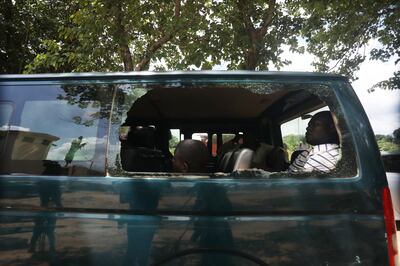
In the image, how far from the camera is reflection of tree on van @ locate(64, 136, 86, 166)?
2.57 meters

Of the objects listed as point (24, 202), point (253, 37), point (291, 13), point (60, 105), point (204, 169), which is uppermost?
point (291, 13)

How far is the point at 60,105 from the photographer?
2672 millimetres

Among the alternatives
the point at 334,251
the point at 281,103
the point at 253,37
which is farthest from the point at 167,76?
the point at 253,37

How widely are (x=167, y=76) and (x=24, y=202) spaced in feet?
3.55

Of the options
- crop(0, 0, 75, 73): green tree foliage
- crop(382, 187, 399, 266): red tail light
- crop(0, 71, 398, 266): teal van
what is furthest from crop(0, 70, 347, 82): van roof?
crop(0, 0, 75, 73): green tree foliage

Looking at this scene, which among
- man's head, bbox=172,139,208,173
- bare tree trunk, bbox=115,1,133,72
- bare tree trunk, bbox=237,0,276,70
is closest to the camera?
man's head, bbox=172,139,208,173

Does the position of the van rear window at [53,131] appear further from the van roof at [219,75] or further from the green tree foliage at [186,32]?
the green tree foliage at [186,32]

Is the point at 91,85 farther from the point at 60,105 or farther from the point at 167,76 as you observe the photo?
the point at 167,76

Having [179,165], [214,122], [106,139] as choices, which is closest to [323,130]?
[179,165]

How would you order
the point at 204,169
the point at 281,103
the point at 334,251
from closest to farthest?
the point at 334,251, the point at 204,169, the point at 281,103

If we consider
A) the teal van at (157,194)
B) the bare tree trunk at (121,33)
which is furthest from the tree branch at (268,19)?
the teal van at (157,194)

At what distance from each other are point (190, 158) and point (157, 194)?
617 mm

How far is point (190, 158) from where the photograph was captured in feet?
9.73

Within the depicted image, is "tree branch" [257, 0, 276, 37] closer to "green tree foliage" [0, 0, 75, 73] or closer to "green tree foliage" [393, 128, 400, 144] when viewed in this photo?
"green tree foliage" [393, 128, 400, 144]
